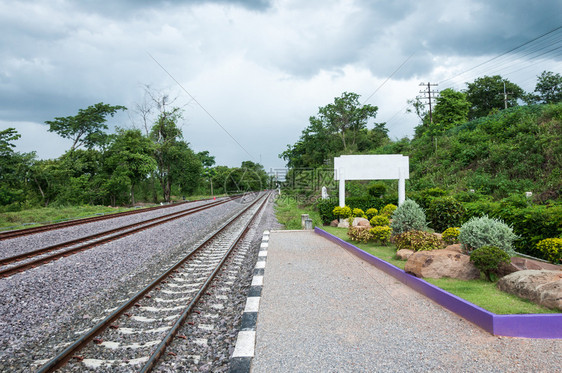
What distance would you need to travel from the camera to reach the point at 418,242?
25.0 feet

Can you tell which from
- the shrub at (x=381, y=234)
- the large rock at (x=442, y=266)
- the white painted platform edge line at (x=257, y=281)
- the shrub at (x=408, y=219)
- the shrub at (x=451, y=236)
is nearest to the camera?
the large rock at (x=442, y=266)

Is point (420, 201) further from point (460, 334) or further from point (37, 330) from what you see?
point (37, 330)

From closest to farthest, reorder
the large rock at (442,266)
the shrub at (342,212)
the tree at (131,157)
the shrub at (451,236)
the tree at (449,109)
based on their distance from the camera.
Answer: the large rock at (442,266)
the shrub at (451,236)
the shrub at (342,212)
the tree at (131,157)
the tree at (449,109)

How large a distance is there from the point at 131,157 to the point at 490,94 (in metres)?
52.6

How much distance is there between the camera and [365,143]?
48344mm

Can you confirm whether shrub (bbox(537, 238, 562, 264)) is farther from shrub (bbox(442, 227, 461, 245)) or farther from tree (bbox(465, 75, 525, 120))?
tree (bbox(465, 75, 525, 120))

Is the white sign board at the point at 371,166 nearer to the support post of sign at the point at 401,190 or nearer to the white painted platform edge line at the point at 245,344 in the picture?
the support post of sign at the point at 401,190

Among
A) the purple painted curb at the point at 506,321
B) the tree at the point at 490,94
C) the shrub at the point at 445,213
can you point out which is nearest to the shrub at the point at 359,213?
the shrub at the point at 445,213

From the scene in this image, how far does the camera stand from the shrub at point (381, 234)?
9.09m

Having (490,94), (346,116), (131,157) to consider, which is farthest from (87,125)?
(490,94)

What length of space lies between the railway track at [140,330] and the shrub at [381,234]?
15.8 feet

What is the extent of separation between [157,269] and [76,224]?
10600 mm

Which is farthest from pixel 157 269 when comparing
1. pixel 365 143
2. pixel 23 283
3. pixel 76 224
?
pixel 365 143

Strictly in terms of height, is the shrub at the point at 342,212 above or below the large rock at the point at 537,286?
above
